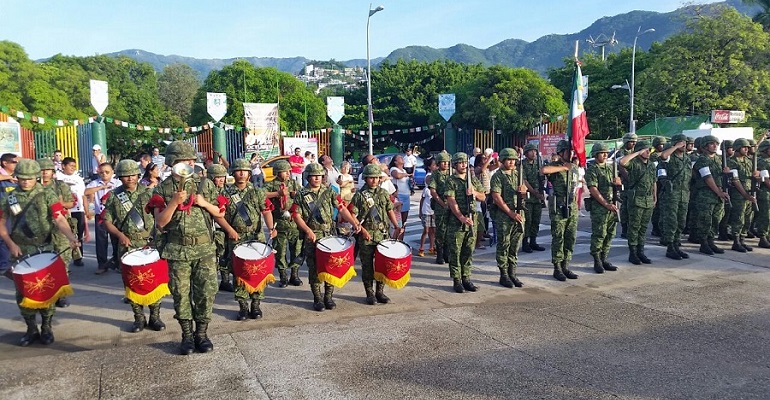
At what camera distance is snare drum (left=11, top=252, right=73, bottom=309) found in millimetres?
5473

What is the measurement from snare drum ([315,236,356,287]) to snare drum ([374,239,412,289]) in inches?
13.5

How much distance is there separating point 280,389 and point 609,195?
19.4 ft

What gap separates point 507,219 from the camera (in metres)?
Answer: 7.85

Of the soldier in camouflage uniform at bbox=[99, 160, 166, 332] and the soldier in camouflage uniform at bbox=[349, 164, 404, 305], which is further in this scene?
the soldier in camouflage uniform at bbox=[349, 164, 404, 305]

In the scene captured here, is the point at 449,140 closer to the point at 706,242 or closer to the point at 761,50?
the point at 761,50

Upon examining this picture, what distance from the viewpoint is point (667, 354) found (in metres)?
5.21

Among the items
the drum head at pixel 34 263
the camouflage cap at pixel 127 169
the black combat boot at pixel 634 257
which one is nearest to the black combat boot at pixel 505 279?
the black combat boot at pixel 634 257

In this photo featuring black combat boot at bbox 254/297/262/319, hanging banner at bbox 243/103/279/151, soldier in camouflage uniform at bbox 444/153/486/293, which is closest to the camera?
black combat boot at bbox 254/297/262/319

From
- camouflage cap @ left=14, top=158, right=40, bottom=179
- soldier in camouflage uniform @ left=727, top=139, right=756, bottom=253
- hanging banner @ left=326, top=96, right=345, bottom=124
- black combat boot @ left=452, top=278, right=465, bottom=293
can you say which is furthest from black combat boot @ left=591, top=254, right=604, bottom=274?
hanging banner @ left=326, top=96, right=345, bottom=124

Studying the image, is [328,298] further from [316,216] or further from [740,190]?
[740,190]

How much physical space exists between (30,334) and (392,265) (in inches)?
148

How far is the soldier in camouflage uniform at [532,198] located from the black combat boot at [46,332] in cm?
684

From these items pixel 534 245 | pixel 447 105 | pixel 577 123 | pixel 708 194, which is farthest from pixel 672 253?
pixel 447 105

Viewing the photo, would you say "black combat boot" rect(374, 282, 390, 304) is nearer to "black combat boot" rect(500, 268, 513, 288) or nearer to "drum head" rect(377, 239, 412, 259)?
"drum head" rect(377, 239, 412, 259)
